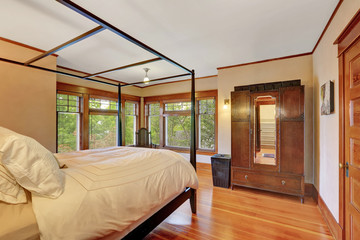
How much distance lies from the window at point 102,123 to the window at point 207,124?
257cm

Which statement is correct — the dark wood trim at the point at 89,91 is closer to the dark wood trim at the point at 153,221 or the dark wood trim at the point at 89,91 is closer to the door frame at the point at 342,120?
the dark wood trim at the point at 153,221

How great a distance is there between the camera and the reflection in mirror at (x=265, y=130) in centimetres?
308

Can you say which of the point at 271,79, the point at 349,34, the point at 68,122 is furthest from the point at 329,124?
the point at 68,122

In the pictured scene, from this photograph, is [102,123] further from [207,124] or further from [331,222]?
[331,222]

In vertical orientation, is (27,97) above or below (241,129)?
above

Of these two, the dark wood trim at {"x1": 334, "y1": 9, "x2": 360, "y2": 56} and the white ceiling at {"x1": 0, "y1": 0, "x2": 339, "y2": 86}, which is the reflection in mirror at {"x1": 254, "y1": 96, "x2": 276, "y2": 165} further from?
the dark wood trim at {"x1": 334, "y1": 9, "x2": 360, "y2": 56}

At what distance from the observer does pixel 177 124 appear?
535 cm

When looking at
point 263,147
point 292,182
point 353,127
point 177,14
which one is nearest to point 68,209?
point 177,14

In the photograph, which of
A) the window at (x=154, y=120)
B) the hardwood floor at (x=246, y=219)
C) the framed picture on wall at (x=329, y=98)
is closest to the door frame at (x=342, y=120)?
the framed picture on wall at (x=329, y=98)

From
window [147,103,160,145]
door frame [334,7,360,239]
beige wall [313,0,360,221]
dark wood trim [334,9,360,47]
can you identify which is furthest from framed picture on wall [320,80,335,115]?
window [147,103,160,145]

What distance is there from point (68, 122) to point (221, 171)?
364cm

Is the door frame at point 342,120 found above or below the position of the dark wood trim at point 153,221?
above

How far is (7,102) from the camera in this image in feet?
8.76

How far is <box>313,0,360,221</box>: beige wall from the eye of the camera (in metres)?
1.93
